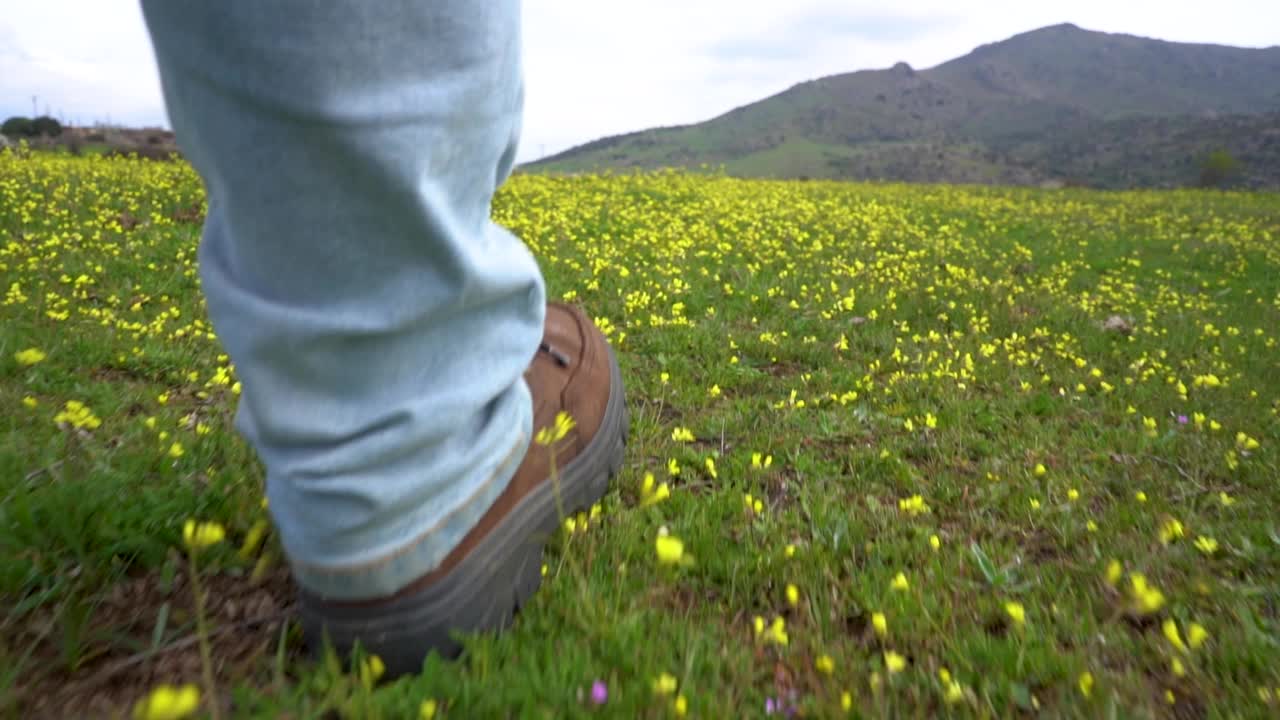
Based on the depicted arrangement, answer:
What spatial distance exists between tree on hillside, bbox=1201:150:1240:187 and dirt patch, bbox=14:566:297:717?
111m

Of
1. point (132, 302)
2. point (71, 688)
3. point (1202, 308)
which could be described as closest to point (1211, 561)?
point (71, 688)

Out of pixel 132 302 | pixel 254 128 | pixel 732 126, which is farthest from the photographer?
pixel 732 126

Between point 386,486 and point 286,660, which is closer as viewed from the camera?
point 386,486

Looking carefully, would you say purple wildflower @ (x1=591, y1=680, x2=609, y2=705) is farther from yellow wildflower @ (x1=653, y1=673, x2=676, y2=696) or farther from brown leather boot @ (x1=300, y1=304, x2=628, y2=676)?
brown leather boot @ (x1=300, y1=304, x2=628, y2=676)

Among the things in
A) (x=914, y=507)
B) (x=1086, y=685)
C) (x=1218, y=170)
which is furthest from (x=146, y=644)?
(x=1218, y=170)

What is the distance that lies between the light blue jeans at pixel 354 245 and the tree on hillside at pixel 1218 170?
111 metres

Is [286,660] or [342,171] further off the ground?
[342,171]

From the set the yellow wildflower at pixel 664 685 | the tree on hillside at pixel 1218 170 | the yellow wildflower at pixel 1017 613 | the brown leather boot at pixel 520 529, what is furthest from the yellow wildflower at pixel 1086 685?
the tree on hillside at pixel 1218 170

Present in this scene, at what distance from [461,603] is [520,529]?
0.84ft

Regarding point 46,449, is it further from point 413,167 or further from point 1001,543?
point 1001,543

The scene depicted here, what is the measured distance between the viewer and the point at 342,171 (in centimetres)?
121

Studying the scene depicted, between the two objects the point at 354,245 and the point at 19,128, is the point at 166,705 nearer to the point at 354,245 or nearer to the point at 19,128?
the point at 354,245

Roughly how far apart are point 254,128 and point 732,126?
20233 cm

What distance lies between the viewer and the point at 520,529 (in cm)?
176
